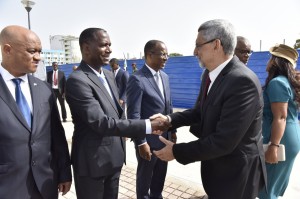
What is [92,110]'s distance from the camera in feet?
6.59

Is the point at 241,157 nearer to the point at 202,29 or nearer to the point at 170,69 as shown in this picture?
the point at 202,29

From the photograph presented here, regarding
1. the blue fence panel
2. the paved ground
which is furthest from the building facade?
the paved ground

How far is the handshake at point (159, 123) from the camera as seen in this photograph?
2.38 m

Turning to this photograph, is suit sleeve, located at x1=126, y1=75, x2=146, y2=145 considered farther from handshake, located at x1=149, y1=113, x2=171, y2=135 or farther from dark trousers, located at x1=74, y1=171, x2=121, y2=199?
dark trousers, located at x1=74, y1=171, x2=121, y2=199

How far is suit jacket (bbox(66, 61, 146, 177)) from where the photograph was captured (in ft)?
6.63

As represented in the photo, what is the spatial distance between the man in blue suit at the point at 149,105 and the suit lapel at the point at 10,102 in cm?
146

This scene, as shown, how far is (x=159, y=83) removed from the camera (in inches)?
133

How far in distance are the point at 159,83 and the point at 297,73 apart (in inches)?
67.7

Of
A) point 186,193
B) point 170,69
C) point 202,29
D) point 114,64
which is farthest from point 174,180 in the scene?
point 170,69

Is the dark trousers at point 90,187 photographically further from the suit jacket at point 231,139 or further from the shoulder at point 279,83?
the shoulder at point 279,83

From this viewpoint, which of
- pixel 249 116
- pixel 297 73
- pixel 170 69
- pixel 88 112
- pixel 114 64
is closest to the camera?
pixel 249 116

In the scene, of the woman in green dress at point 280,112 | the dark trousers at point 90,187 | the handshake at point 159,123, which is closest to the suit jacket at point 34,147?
the dark trousers at point 90,187

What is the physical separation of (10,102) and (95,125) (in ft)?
2.20

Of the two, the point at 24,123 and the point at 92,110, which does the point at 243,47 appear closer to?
the point at 92,110
